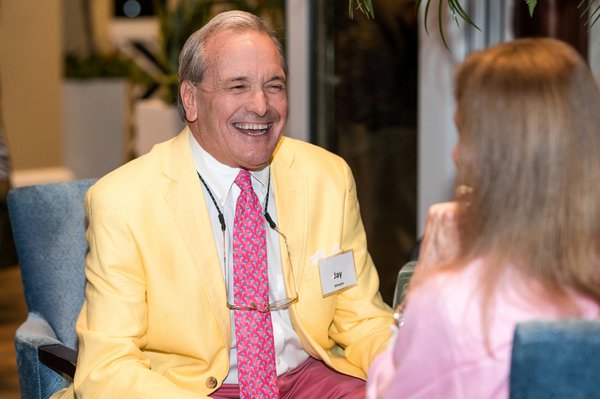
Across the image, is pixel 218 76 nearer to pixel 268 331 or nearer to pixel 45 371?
pixel 268 331

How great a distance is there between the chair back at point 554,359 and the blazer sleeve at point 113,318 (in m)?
0.91

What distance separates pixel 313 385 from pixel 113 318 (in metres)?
0.54

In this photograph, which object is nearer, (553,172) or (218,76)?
(553,172)

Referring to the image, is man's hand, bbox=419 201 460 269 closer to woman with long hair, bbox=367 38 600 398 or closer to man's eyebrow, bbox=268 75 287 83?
woman with long hair, bbox=367 38 600 398

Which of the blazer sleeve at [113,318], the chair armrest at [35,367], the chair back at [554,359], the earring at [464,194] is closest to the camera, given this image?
the chair back at [554,359]

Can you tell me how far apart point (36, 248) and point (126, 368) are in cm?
79

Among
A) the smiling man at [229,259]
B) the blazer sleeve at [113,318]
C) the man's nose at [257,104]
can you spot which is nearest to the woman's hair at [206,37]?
the smiling man at [229,259]

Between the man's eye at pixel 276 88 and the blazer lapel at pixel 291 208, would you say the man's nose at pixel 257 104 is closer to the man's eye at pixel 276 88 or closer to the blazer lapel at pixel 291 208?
the man's eye at pixel 276 88

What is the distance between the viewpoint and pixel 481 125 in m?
1.53

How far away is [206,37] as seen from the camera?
2.44 meters

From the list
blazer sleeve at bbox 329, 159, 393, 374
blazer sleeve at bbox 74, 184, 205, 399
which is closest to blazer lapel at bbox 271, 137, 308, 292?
blazer sleeve at bbox 329, 159, 393, 374

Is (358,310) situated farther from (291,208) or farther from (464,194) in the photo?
(464,194)

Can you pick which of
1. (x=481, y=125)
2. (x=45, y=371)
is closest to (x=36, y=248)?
(x=45, y=371)

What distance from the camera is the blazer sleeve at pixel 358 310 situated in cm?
253
